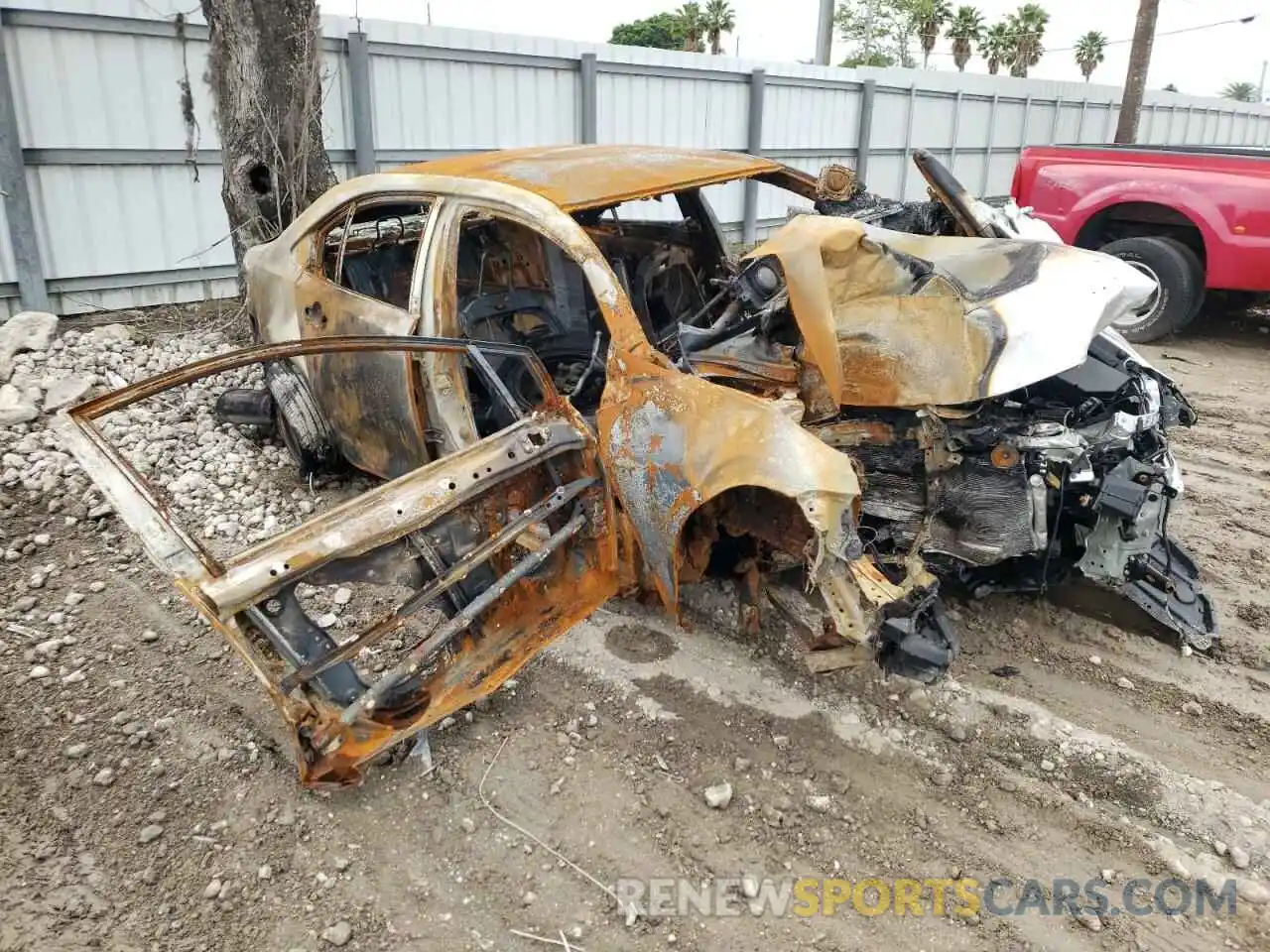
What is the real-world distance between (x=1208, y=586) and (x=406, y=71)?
7922mm

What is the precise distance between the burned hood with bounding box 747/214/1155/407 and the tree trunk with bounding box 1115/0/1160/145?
573 inches

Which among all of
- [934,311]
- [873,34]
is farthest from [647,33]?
[934,311]

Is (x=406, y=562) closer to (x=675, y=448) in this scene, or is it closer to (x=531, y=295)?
(x=675, y=448)

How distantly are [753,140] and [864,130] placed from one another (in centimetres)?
261

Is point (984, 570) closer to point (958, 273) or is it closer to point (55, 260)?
point (958, 273)

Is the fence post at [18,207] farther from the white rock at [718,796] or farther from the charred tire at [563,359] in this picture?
the white rock at [718,796]

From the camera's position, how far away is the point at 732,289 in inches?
136

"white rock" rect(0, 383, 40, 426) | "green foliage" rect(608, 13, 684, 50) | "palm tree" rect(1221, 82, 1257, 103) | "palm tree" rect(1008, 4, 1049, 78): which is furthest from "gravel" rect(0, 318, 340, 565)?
"palm tree" rect(1221, 82, 1257, 103)

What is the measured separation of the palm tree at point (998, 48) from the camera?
25.7m

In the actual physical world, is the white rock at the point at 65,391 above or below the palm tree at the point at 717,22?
below

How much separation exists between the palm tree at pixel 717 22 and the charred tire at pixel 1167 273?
17.0 meters

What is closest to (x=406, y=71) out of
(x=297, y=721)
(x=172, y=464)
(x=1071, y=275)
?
(x=172, y=464)

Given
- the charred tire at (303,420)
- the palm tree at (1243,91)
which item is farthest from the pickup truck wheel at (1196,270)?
the palm tree at (1243,91)

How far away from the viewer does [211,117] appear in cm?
756
